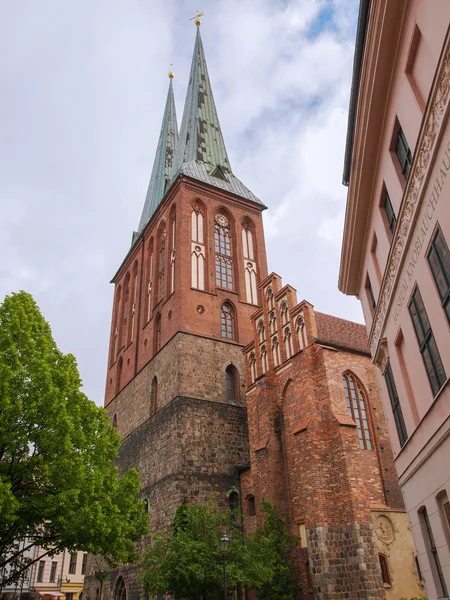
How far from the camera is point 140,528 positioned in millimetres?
15211

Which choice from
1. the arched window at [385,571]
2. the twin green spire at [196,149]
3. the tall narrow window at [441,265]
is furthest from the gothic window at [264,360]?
the twin green spire at [196,149]

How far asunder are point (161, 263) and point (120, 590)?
18048mm

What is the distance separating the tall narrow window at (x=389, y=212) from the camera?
11.2 m

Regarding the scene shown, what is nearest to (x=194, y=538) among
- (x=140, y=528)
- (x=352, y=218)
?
(x=140, y=528)

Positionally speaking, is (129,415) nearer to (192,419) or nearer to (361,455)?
(192,419)

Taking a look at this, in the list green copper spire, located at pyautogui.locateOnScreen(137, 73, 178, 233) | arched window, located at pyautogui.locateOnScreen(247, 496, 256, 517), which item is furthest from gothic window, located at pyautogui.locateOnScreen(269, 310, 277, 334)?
green copper spire, located at pyautogui.locateOnScreen(137, 73, 178, 233)

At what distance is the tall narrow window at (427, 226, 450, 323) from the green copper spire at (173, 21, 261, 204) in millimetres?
25261

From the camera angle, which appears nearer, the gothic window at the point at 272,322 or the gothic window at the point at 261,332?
the gothic window at the point at 272,322

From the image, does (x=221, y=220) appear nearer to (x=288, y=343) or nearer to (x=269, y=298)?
(x=269, y=298)

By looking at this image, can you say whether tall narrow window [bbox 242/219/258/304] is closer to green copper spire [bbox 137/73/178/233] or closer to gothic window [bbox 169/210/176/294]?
gothic window [bbox 169/210/176/294]

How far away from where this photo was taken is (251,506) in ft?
69.4

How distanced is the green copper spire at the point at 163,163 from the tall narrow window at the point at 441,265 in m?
29.2

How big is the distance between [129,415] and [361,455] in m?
15.5

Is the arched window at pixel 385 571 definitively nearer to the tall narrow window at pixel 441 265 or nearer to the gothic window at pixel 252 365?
the gothic window at pixel 252 365
